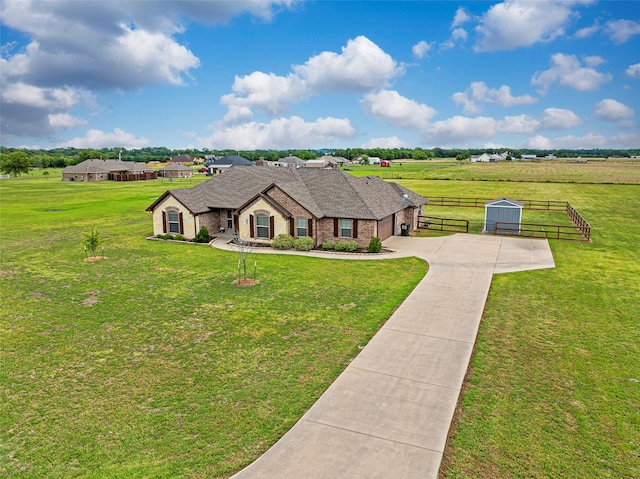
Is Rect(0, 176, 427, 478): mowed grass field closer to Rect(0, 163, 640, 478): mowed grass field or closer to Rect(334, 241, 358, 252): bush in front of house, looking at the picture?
Rect(0, 163, 640, 478): mowed grass field

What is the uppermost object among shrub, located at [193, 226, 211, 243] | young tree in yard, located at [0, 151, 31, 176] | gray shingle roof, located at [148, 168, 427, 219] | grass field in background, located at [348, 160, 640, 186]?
young tree in yard, located at [0, 151, 31, 176]

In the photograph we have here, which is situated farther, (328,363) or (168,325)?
(168,325)

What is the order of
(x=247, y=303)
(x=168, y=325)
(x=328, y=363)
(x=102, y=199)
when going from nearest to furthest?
(x=328, y=363) < (x=168, y=325) < (x=247, y=303) < (x=102, y=199)

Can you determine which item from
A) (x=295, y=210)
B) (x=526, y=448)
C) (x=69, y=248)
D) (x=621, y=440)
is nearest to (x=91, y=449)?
(x=526, y=448)

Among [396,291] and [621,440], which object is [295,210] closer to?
[396,291]

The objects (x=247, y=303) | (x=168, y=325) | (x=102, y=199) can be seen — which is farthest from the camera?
(x=102, y=199)

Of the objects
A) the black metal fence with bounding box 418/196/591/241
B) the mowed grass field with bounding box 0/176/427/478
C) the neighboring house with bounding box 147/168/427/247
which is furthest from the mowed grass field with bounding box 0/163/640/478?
the black metal fence with bounding box 418/196/591/241

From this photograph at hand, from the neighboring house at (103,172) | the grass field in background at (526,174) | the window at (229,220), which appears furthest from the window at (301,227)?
the neighboring house at (103,172)
